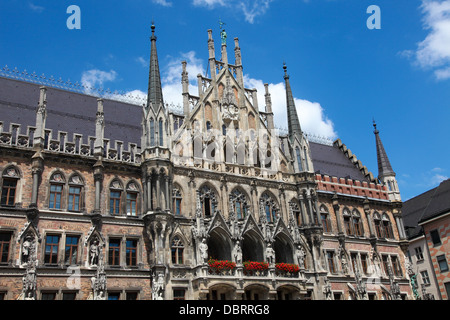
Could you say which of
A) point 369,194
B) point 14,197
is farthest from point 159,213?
point 369,194

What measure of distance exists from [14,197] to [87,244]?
4834 mm

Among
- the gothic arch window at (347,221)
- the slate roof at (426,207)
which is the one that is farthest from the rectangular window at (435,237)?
the gothic arch window at (347,221)

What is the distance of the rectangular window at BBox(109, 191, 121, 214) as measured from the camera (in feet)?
94.9

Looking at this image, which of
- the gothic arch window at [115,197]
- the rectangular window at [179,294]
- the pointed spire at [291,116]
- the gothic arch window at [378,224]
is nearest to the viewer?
the rectangular window at [179,294]

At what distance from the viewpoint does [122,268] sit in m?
27.5

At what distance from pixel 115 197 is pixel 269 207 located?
454 inches

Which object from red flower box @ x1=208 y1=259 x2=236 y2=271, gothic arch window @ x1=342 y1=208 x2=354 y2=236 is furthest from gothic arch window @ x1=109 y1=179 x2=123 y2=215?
gothic arch window @ x1=342 y1=208 x2=354 y2=236

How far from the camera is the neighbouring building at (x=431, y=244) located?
41875mm

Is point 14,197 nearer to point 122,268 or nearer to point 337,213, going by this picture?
point 122,268

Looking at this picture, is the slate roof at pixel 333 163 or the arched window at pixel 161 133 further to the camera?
the slate roof at pixel 333 163

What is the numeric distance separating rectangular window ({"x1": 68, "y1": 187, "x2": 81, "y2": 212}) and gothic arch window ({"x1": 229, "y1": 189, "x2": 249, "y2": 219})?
10.4 m

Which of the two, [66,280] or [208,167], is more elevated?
[208,167]

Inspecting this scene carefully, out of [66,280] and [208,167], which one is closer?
[66,280]

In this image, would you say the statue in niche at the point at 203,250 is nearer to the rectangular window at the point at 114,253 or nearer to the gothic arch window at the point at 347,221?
the rectangular window at the point at 114,253
